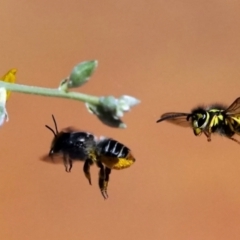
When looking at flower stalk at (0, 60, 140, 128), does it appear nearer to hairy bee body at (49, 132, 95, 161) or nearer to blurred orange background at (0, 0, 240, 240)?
hairy bee body at (49, 132, 95, 161)

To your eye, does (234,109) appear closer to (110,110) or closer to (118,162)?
(118,162)

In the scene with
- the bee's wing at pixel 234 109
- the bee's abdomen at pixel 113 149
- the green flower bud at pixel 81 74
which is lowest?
the bee's abdomen at pixel 113 149

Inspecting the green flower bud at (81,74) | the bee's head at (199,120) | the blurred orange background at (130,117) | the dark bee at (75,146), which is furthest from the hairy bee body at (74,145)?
the blurred orange background at (130,117)

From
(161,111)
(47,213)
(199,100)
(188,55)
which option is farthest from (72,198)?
(188,55)

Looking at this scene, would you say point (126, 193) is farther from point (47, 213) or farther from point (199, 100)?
point (199, 100)

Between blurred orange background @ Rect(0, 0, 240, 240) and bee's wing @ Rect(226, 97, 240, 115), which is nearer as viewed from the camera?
bee's wing @ Rect(226, 97, 240, 115)

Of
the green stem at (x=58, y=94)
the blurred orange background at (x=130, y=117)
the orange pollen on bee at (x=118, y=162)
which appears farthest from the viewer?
the blurred orange background at (x=130, y=117)

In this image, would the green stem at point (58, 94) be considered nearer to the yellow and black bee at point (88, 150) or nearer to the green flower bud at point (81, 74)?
the green flower bud at point (81, 74)

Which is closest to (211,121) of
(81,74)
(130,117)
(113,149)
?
(113,149)

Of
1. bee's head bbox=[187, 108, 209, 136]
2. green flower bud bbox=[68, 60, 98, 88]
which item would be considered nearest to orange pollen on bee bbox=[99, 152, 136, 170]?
bee's head bbox=[187, 108, 209, 136]
